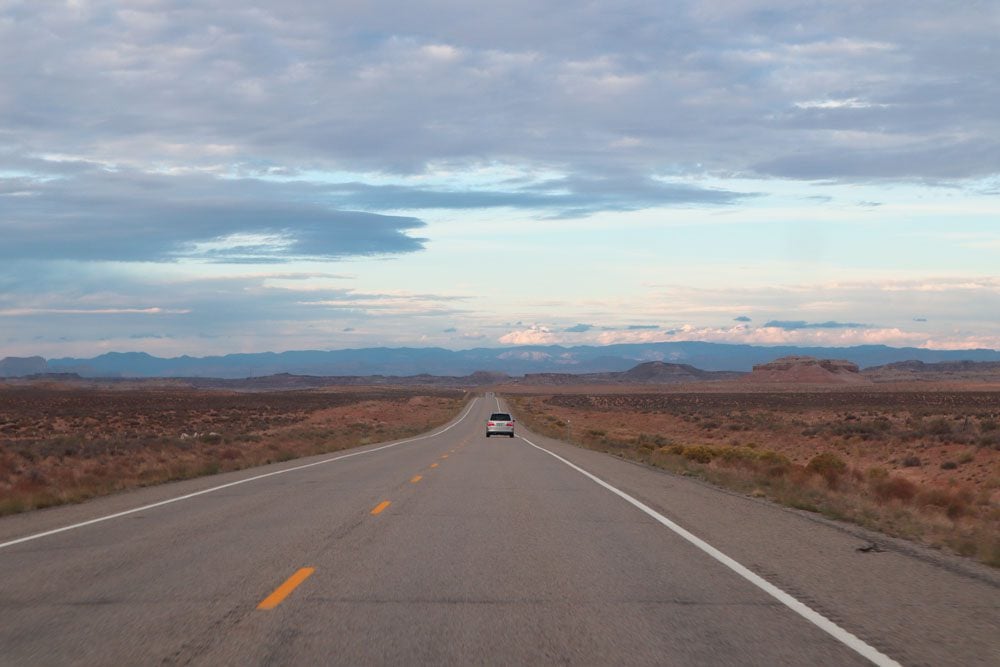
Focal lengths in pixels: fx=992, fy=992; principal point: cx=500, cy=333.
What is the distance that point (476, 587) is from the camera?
879 centimetres

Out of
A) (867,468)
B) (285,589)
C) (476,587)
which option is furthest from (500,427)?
(285,589)

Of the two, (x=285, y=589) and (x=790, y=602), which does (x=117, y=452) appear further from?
(x=790, y=602)

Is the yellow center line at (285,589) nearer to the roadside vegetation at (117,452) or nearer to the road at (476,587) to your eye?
the road at (476,587)

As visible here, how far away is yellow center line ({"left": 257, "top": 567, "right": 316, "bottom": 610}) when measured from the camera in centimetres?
804

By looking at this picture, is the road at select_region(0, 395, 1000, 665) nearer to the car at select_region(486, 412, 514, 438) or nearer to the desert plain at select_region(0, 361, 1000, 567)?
the desert plain at select_region(0, 361, 1000, 567)

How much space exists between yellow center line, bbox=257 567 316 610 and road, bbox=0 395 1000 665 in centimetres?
5

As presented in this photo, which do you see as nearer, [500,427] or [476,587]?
[476,587]

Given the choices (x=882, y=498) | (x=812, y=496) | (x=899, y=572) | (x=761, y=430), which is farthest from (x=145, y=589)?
(x=761, y=430)

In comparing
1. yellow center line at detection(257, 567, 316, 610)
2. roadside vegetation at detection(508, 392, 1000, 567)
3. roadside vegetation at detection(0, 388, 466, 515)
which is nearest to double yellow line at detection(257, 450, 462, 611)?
yellow center line at detection(257, 567, 316, 610)

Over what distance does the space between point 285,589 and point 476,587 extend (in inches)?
65.7

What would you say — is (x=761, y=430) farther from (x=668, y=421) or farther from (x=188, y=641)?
(x=188, y=641)

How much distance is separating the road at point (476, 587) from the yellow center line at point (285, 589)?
0.15ft

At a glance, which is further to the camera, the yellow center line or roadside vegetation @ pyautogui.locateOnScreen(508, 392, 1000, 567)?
roadside vegetation @ pyautogui.locateOnScreen(508, 392, 1000, 567)

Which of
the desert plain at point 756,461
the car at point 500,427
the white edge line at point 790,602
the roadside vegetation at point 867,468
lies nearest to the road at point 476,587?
the white edge line at point 790,602
